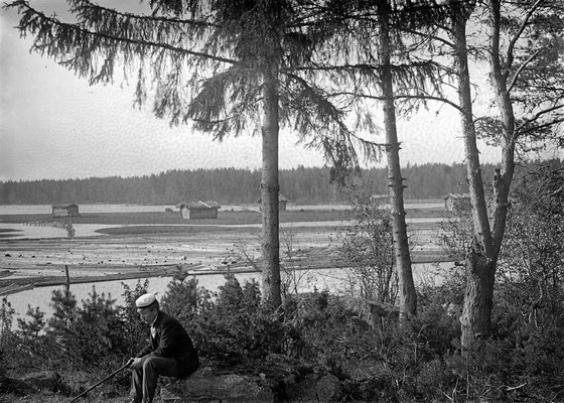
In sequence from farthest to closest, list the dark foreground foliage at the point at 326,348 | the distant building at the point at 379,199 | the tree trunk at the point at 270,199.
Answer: the distant building at the point at 379,199, the tree trunk at the point at 270,199, the dark foreground foliage at the point at 326,348

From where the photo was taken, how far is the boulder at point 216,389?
629 cm

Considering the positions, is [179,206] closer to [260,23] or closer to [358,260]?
[358,260]

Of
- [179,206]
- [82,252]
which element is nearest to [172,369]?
[82,252]

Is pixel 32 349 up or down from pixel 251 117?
down

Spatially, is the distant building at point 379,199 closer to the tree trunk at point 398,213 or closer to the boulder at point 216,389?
the tree trunk at point 398,213

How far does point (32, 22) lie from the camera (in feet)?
24.6

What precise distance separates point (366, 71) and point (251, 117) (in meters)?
2.06

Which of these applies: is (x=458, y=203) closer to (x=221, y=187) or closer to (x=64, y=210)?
(x=64, y=210)

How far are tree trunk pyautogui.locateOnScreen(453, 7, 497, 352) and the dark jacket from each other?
2.96 meters

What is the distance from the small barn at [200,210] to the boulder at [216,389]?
2086 inches

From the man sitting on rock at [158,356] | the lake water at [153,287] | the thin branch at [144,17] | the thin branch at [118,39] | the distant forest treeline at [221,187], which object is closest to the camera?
the man sitting on rock at [158,356]

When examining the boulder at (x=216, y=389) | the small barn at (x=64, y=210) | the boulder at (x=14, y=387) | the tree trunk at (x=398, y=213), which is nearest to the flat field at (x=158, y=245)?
the small barn at (x=64, y=210)

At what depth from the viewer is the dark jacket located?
229 inches

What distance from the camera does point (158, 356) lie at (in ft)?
19.1
